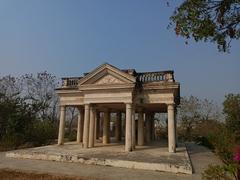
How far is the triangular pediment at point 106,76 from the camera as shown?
1656 centimetres

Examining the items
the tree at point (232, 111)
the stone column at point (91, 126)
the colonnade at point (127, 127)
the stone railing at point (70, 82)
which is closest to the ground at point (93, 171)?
the colonnade at point (127, 127)

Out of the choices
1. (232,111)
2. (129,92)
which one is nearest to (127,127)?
(129,92)

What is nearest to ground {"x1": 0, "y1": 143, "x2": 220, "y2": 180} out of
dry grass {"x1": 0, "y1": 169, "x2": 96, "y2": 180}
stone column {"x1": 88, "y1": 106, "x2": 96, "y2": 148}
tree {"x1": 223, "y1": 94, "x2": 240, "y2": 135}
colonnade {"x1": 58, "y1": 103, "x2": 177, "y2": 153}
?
dry grass {"x1": 0, "y1": 169, "x2": 96, "y2": 180}

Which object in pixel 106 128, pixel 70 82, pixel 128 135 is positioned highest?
pixel 70 82

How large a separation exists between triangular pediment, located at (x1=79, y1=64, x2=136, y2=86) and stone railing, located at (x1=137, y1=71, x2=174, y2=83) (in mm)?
1628

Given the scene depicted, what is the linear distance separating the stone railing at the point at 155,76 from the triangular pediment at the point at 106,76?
1628 millimetres

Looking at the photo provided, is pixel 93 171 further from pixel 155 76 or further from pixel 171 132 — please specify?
pixel 155 76

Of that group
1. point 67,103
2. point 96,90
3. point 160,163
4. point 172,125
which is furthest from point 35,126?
point 160,163

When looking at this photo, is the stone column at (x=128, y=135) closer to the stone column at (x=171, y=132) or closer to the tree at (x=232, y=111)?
the stone column at (x=171, y=132)

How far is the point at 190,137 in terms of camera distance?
3472 cm

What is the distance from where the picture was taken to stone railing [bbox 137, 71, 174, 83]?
54.3ft

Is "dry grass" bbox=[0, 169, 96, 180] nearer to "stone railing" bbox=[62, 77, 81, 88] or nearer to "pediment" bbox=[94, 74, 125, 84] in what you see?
"pediment" bbox=[94, 74, 125, 84]

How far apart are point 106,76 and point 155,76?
11.5 ft

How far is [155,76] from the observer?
17.2m
